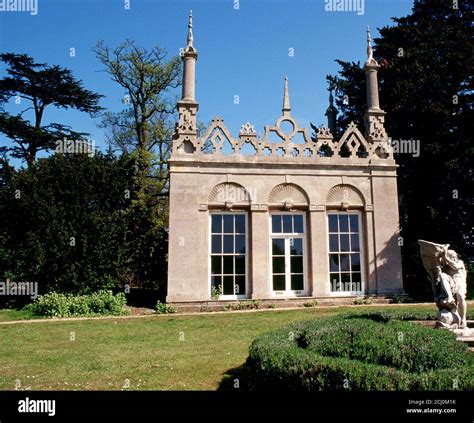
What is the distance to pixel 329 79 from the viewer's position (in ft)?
85.9

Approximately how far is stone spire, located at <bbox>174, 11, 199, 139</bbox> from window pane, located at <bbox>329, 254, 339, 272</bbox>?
22.5 feet

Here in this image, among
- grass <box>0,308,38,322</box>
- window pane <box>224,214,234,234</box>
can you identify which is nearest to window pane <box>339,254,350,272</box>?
window pane <box>224,214,234,234</box>

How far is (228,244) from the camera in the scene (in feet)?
50.0

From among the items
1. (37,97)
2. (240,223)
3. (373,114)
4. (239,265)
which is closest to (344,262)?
(239,265)

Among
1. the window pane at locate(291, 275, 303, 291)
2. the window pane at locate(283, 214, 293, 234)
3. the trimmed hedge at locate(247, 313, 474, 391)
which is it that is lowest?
the trimmed hedge at locate(247, 313, 474, 391)

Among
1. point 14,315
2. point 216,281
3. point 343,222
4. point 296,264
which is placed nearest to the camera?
point 14,315

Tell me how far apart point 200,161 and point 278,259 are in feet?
15.1

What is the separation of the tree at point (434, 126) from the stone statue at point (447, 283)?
9771 millimetres

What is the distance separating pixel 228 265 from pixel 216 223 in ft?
5.20

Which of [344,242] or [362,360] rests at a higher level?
[344,242]

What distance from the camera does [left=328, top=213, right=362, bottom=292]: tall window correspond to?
51.3ft

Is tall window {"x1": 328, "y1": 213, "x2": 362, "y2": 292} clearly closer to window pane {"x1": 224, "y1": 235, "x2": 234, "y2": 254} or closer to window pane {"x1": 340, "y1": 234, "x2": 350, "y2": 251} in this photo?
window pane {"x1": 340, "y1": 234, "x2": 350, "y2": 251}

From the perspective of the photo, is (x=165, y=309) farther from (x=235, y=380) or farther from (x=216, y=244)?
(x=235, y=380)

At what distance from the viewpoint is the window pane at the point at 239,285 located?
15172 mm
